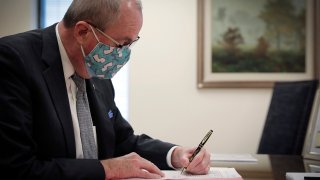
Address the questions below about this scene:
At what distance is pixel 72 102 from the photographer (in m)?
1.42

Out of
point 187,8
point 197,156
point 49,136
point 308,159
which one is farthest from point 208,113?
point 49,136

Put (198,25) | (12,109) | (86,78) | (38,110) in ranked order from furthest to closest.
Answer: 1. (198,25)
2. (86,78)
3. (38,110)
4. (12,109)

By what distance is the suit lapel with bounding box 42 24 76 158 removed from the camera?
4.30 feet

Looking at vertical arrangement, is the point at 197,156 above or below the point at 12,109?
below

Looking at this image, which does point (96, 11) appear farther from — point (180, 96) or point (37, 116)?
point (180, 96)

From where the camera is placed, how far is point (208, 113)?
342 cm

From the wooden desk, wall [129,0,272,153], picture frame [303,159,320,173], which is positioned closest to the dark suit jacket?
the wooden desk

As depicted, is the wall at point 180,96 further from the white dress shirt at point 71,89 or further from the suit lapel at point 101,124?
the white dress shirt at point 71,89

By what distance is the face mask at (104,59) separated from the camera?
1458mm

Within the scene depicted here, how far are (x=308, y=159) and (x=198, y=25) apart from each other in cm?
182

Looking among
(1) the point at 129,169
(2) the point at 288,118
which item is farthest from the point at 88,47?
(2) the point at 288,118

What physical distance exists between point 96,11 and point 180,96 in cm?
212

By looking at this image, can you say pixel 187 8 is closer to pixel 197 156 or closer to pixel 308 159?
pixel 308 159

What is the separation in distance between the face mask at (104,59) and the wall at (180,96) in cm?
191
